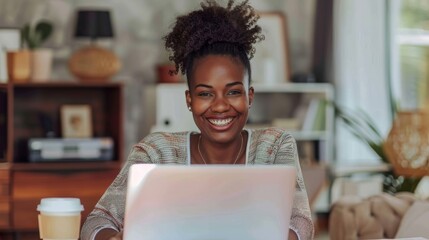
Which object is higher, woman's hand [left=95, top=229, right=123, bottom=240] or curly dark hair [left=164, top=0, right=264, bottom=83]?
curly dark hair [left=164, top=0, right=264, bottom=83]

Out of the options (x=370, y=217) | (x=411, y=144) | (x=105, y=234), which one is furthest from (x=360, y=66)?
(x=105, y=234)

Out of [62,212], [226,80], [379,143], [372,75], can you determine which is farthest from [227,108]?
[372,75]

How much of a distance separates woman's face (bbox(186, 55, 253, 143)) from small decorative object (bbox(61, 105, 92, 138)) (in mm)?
4697

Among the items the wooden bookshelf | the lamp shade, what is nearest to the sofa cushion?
the wooden bookshelf

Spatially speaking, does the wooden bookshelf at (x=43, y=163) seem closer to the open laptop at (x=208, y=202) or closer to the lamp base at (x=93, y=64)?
the lamp base at (x=93, y=64)

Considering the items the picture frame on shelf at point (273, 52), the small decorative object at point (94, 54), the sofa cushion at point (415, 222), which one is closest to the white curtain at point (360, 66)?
the picture frame on shelf at point (273, 52)

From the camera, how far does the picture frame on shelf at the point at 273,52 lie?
7.80 metres

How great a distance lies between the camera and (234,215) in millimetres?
1982

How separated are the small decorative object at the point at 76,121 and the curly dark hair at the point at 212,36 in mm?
4544

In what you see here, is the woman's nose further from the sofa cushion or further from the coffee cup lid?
the sofa cushion

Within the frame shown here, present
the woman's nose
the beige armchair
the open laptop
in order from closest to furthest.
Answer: the open laptop
the woman's nose
the beige armchair

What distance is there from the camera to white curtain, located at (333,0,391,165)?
24.8 feet

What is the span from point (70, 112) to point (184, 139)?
4.68m

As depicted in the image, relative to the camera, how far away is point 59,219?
228cm
